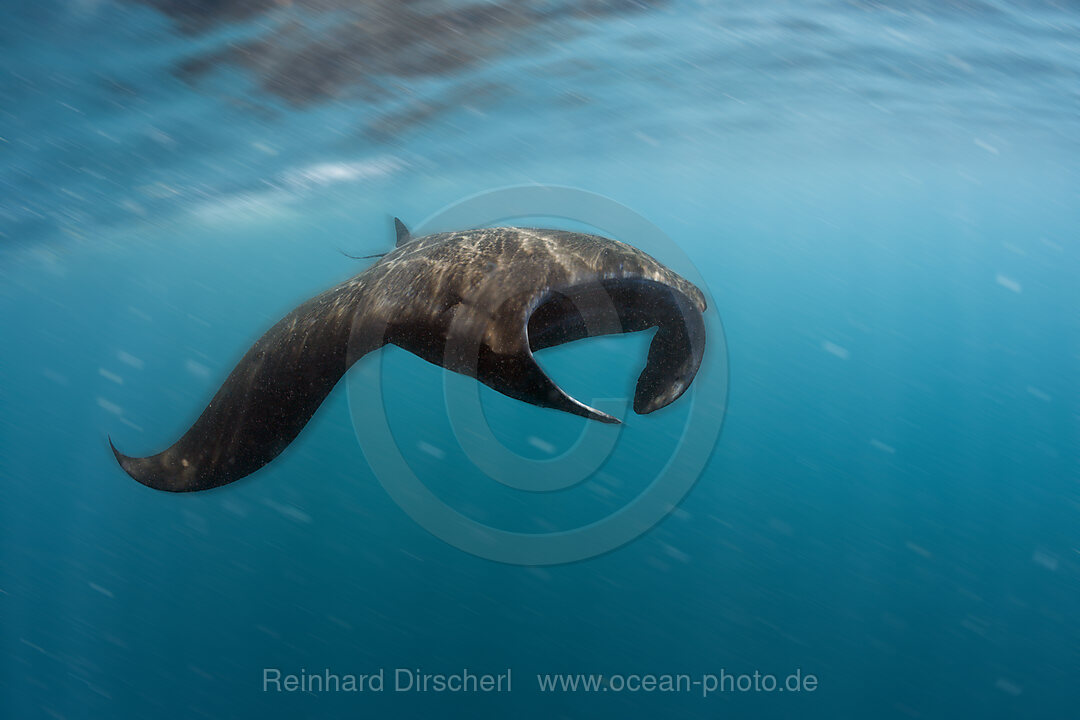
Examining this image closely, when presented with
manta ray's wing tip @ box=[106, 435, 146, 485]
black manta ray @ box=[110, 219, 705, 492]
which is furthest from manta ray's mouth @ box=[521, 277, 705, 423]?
manta ray's wing tip @ box=[106, 435, 146, 485]

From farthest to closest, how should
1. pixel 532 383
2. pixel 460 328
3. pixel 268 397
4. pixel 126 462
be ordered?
pixel 126 462
pixel 268 397
pixel 460 328
pixel 532 383

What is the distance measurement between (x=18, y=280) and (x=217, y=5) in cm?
1831

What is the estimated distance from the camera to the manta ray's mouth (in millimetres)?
3223

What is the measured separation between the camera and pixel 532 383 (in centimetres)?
247

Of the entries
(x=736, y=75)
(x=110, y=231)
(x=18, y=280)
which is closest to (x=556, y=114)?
(x=736, y=75)

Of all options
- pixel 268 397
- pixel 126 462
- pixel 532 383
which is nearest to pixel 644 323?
pixel 532 383

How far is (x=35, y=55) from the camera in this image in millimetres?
9086

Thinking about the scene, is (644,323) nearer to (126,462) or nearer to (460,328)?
(460,328)

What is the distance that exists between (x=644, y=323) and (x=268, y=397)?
98.0 inches

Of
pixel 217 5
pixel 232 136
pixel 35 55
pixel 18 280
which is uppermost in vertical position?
pixel 217 5

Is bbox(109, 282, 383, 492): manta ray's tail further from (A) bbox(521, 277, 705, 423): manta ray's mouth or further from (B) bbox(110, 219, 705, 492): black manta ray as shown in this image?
(A) bbox(521, 277, 705, 423): manta ray's mouth

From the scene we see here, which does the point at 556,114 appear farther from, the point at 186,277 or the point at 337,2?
the point at 186,277

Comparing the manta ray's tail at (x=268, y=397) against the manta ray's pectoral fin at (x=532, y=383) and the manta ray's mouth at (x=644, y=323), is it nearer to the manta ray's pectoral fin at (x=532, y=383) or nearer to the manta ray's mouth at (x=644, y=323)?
the manta ray's pectoral fin at (x=532, y=383)

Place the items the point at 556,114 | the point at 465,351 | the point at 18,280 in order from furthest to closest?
the point at 18,280 < the point at 556,114 < the point at 465,351
